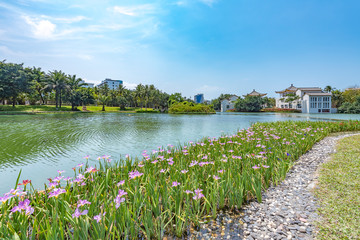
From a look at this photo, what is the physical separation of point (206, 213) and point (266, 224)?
0.79 m

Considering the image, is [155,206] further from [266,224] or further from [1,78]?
[1,78]

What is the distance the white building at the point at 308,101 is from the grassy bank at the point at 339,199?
50.0m

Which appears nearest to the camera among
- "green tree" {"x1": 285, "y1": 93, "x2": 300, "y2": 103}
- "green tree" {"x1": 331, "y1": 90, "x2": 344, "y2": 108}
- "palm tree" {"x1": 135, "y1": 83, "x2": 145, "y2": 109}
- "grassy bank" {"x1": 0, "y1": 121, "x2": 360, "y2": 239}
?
"grassy bank" {"x1": 0, "y1": 121, "x2": 360, "y2": 239}

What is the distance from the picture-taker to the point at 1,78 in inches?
1192

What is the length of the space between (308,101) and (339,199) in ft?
173

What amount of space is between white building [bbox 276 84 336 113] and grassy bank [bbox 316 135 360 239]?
50.0 meters

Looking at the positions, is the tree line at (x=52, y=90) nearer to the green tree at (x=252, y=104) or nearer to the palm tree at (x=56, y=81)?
the palm tree at (x=56, y=81)

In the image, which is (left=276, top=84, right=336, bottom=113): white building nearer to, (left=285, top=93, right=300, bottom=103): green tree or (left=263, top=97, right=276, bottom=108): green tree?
(left=285, top=93, right=300, bottom=103): green tree

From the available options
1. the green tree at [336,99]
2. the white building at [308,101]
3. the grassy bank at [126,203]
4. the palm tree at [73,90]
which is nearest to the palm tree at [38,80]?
the palm tree at [73,90]

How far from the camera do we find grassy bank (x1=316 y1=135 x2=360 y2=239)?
2.17 metres

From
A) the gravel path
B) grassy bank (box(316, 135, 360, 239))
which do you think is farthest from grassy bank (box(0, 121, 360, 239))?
grassy bank (box(316, 135, 360, 239))

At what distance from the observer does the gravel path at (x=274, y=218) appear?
2195 millimetres

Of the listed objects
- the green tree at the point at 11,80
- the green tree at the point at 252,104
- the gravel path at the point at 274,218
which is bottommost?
the gravel path at the point at 274,218

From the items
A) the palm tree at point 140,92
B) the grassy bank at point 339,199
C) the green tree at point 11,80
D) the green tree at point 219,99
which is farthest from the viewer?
the green tree at point 219,99
